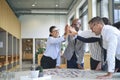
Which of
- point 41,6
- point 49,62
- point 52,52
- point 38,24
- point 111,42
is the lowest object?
point 49,62

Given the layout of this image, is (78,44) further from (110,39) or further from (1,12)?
(1,12)

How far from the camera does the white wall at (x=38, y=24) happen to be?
18359 millimetres

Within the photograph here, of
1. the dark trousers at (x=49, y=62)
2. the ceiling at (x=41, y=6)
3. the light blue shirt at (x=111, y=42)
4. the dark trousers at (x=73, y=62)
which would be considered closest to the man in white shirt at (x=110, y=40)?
the light blue shirt at (x=111, y=42)

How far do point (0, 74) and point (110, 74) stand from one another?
1073 millimetres

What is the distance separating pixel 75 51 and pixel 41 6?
42.1 ft

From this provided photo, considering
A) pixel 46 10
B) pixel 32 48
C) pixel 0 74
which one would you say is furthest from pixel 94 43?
pixel 32 48

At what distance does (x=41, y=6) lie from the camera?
53.8 ft

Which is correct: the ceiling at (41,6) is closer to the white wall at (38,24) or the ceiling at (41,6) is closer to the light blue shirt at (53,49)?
the white wall at (38,24)

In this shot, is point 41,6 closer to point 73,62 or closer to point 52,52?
point 52,52

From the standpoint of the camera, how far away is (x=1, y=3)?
391 inches

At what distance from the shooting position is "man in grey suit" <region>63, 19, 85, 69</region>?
3764mm

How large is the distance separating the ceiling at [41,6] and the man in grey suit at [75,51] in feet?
33.2

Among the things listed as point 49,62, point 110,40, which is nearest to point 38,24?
point 49,62

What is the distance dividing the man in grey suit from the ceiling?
10.1 metres
